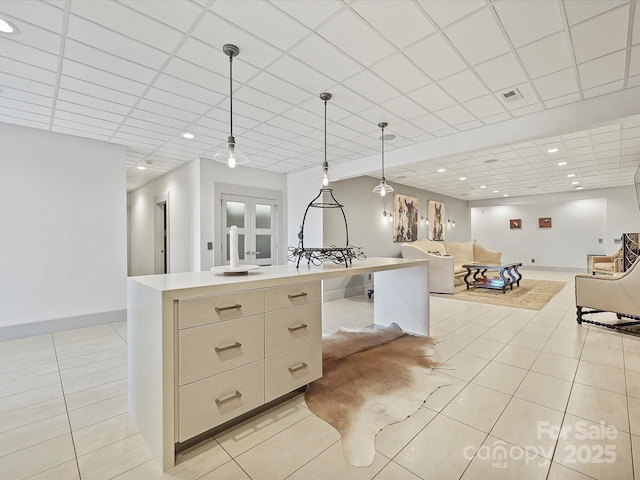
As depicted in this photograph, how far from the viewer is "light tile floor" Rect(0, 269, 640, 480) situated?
58.7 inches

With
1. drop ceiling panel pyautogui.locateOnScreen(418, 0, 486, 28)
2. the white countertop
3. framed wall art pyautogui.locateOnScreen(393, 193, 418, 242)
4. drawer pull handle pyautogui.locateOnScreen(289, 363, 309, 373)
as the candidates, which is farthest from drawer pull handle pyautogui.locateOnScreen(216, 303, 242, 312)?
framed wall art pyautogui.locateOnScreen(393, 193, 418, 242)

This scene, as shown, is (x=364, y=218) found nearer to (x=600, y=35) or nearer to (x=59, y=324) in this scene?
(x=600, y=35)

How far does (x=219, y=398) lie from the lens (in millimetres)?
1660

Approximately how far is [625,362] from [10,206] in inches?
269

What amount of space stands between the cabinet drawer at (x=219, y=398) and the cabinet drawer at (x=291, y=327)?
0.15 metres

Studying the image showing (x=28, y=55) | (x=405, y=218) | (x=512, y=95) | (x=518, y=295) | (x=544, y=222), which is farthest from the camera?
(x=544, y=222)

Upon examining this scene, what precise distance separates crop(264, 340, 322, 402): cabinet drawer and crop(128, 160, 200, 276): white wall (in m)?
3.59

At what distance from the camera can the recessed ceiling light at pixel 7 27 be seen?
1.94 m

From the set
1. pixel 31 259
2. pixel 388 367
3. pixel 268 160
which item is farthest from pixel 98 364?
pixel 268 160

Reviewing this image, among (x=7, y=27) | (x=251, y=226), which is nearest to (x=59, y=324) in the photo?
(x=251, y=226)

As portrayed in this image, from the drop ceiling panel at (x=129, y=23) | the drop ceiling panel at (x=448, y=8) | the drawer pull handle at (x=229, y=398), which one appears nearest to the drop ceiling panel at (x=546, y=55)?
the drop ceiling panel at (x=448, y=8)

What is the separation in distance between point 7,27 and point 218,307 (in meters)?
2.38

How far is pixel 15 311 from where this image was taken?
12.0 ft

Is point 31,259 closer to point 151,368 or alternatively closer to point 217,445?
point 151,368
